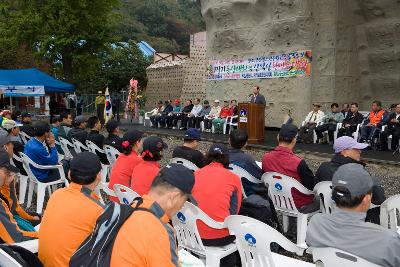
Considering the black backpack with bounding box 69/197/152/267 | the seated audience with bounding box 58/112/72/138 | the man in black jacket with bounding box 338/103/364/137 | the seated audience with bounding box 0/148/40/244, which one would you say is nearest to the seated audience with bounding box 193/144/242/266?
the seated audience with bounding box 0/148/40/244

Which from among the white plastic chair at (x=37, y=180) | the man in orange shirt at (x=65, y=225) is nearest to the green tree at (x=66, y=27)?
the white plastic chair at (x=37, y=180)

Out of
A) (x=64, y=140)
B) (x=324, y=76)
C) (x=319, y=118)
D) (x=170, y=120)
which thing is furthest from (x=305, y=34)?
(x=64, y=140)

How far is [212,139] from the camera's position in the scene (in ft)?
38.2

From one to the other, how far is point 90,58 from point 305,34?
11.1 meters

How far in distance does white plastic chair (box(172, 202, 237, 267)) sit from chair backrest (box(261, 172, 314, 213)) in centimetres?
96

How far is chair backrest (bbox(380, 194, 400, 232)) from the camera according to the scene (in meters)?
3.01

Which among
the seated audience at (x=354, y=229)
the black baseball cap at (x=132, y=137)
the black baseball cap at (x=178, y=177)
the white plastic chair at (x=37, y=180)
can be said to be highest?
the black baseball cap at (x=178, y=177)

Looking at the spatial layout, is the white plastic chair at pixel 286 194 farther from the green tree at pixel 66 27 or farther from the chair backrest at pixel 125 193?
the green tree at pixel 66 27

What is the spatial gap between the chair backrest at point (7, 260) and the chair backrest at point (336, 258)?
1.42 metres

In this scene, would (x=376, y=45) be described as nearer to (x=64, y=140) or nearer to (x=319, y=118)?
(x=319, y=118)

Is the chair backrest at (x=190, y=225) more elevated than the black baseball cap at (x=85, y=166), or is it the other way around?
the black baseball cap at (x=85, y=166)

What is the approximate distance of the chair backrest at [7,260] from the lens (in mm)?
1862

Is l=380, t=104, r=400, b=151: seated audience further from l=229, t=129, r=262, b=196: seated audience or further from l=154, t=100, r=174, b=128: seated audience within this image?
l=154, t=100, r=174, b=128: seated audience

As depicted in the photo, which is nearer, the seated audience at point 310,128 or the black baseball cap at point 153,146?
the black baseball cap at point 153,146
